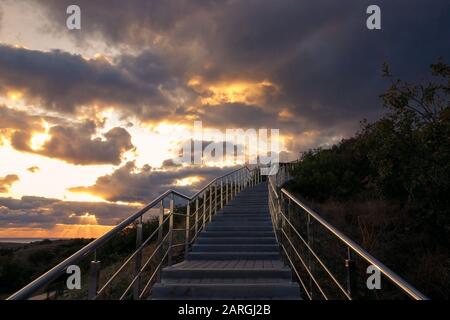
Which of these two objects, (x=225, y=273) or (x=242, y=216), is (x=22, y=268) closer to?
(x=242, y=216)

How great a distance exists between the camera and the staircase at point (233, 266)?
17.8ft

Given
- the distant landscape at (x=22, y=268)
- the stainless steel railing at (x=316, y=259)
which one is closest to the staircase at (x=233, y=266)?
the stainless steel railing at (x=316, y=259)

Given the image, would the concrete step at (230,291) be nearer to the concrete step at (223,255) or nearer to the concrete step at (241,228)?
the concrete step at (223,255)

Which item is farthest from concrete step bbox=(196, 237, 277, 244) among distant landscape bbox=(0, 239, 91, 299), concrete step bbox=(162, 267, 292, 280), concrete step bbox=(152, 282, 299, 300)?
distant landscape bbox=(0, 239, 91, 299)

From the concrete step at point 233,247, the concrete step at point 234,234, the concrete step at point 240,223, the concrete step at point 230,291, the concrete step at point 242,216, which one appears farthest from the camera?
the concrete step at point 242,216

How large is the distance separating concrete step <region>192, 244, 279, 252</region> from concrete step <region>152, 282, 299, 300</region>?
3239mm

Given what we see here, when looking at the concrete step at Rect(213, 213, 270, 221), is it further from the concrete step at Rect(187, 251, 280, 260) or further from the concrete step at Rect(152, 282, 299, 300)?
the concrete step at Rect(152, 282, 299, 300)

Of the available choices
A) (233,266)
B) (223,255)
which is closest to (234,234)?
A: (223,255)

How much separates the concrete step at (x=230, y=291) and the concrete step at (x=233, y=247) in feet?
10.6

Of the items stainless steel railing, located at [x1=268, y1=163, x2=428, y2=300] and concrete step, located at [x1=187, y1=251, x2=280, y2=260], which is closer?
stainless steel railing, located at [x1=268, y1=163, x2=428, y2=300]

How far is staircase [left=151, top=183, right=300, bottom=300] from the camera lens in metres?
5.41

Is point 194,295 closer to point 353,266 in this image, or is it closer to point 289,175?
point 353,266
